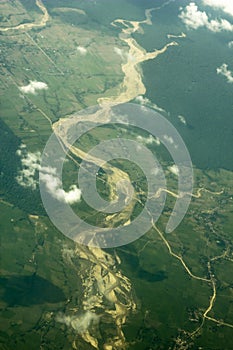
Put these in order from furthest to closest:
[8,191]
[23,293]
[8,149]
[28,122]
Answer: [28,122]
[8,149]
[8,191]
[23,293]

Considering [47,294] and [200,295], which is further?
[200,295]

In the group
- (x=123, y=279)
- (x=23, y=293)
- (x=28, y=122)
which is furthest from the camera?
(x=28, y=122)

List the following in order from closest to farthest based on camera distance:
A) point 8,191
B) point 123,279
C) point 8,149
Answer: point 123,279
point 8,191
point 8,149

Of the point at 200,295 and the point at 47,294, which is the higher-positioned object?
the point at 200,295

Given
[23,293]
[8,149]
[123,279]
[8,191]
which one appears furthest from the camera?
[8,149]

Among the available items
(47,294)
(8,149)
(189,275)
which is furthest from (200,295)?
(8,149)

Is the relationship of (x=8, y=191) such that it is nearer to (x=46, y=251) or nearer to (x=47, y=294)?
(x=46, y=251)

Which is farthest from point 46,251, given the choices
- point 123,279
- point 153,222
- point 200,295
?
point 200,295

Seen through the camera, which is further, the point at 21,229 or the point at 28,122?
the point at 28,122

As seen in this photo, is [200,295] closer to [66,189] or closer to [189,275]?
[189,275]
